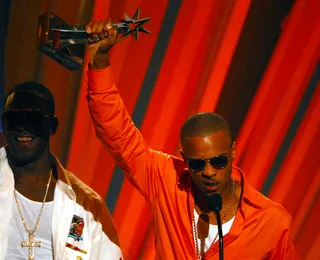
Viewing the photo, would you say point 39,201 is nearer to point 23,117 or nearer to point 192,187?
point 23,117

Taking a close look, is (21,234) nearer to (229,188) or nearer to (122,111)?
(122,111)

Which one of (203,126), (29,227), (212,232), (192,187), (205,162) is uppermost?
(203,126)

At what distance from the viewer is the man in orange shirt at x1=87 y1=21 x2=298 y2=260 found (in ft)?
6.72

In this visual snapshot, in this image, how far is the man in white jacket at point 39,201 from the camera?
2195 mm

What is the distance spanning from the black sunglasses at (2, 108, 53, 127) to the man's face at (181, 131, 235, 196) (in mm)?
604

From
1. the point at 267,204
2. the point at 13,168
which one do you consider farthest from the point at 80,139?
the point at 267,204

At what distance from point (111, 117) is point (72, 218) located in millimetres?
495

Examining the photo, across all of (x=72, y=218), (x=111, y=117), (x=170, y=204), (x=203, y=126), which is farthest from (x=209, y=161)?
(x=72, y=218)

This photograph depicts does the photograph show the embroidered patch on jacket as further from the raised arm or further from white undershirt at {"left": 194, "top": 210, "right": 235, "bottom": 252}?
white undershirt at {"left": 194, "top": 210, "right": 235, "bottom": 252}

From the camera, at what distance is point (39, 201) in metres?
2.30

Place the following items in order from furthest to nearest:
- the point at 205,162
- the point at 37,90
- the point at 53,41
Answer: the point at 37,90, the point at 205,162, the point at 53,41

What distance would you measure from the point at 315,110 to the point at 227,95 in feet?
1.53

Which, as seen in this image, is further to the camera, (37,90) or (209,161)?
(37,90)

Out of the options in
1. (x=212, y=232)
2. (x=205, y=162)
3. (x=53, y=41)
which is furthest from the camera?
(x=212, y=232)
